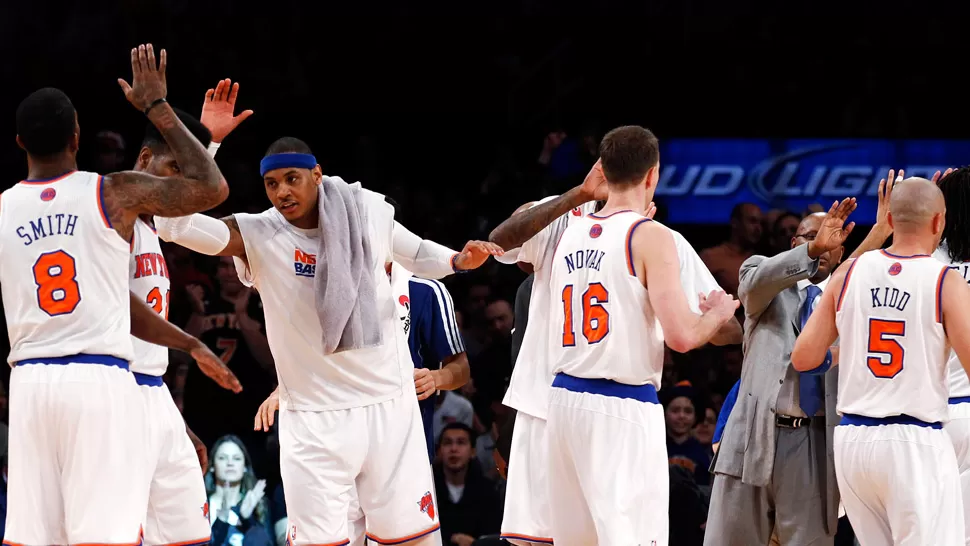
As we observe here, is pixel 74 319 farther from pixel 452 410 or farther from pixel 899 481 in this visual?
pixel 452 410

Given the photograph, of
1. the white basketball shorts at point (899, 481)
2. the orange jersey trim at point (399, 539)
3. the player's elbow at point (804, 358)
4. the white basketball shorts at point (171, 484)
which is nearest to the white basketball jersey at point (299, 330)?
the white basketball shorts at point (171, 484)

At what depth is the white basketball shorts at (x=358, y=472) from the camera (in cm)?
572

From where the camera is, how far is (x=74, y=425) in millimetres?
4711

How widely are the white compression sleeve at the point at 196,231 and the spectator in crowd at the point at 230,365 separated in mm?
4372

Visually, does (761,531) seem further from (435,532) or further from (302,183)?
(302,183)

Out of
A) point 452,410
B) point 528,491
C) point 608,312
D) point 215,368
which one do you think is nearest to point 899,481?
point 608,312

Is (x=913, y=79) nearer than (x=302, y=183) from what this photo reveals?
No

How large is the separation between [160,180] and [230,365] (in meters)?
5.35

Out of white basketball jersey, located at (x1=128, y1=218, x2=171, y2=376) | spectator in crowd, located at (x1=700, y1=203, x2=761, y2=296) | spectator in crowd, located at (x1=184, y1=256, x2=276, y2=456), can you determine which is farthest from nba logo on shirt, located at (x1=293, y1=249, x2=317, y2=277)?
spectator in crowd, located at (x1=700, y1=203, x2=761, y2=296)

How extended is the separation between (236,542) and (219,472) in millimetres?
507

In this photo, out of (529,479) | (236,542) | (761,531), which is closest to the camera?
(529,479)

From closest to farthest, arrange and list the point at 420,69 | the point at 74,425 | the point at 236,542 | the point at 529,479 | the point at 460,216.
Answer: the point at 74,425 → the point at 529,479 → the point at 236,542 → the point at 460,216 → the point at 420,69

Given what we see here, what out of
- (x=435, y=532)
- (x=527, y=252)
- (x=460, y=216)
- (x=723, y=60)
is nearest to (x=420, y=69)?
(x=460, y=216)

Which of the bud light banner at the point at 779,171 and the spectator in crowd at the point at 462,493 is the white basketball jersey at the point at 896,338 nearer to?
the spectator in crowd at the point at 462,493
